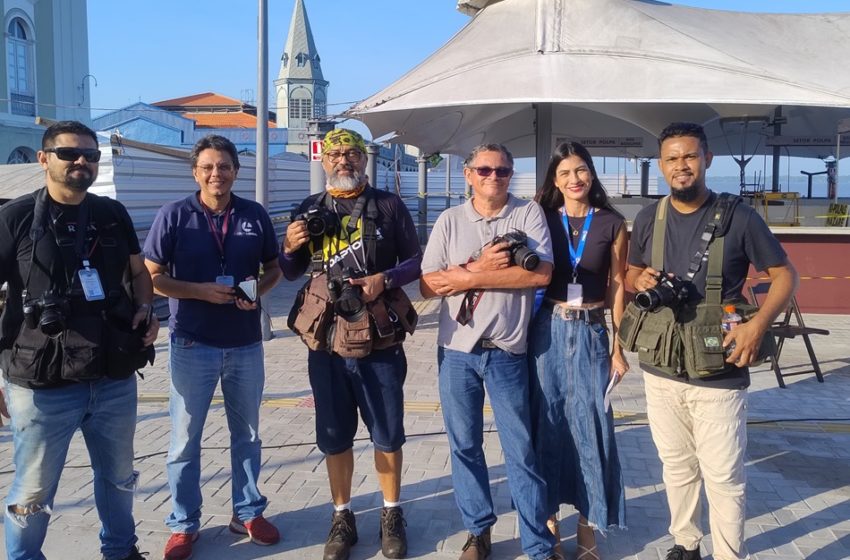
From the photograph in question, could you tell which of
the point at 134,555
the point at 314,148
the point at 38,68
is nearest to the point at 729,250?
the point at 134,555

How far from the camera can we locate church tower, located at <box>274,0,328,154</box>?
269 feet

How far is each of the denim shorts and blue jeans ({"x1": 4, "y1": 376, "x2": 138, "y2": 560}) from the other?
0.86 m

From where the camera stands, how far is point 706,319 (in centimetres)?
302

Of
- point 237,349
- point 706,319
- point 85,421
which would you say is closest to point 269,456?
point 237,349

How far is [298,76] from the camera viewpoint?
3233 inches

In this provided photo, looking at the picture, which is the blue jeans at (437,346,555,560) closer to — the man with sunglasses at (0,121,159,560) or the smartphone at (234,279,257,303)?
the smartphone at (234,279,257,303)

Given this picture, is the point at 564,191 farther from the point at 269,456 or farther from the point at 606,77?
the point at 606,77

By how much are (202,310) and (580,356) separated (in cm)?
182

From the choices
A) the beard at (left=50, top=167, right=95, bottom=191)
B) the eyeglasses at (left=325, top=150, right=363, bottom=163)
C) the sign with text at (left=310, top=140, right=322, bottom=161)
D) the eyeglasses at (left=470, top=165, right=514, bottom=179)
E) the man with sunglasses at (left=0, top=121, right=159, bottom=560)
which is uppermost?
the sign with text at (left=310, top=140, right=322, bottom=161)

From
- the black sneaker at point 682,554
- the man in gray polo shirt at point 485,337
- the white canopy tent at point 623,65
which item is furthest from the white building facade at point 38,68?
the black sneaker at point 682,554

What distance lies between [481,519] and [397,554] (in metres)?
0.46

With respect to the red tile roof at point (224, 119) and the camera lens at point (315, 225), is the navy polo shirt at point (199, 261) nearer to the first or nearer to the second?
the camera lens at point (315, 225)

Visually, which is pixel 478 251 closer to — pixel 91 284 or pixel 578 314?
pixel 578 314

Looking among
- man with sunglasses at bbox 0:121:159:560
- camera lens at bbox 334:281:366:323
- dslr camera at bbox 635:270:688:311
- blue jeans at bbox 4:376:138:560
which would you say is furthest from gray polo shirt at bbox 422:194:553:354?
blue jeans at bbox 4:376:138:560
